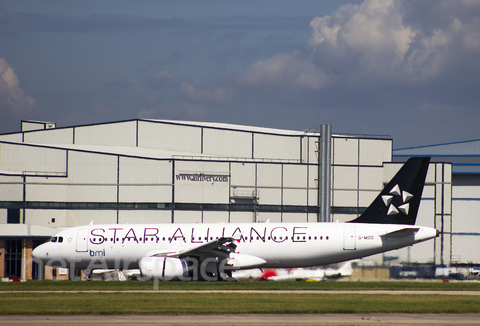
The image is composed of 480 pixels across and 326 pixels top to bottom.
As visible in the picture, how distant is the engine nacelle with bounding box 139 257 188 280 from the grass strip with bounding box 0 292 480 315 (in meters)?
5.49

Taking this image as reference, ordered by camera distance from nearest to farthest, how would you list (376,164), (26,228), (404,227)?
(404,227)
(26,228)
(376,164)

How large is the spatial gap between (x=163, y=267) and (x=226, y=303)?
30.6ft

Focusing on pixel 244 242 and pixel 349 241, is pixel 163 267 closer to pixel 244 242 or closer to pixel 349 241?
pixel 244 242

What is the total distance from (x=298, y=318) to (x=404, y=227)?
45.5 feet

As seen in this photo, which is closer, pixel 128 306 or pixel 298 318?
pixel 298 318

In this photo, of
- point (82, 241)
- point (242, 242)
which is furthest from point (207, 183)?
point (242, 242)

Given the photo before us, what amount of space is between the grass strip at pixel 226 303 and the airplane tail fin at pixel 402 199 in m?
7.52

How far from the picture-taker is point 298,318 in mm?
17078

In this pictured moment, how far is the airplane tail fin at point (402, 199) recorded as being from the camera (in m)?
30.0

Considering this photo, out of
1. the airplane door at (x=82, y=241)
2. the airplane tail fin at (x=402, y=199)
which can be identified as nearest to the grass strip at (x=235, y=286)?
the airplane door at (x=82, y=241)

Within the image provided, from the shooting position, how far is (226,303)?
789 inches

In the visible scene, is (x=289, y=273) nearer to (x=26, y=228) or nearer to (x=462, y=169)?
(x=26, y=228)

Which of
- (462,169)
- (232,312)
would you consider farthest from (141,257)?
(462,169)

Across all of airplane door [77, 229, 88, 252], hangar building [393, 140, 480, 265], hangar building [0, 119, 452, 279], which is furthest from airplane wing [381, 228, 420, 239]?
hangar building [393, 140, 480, 265]
